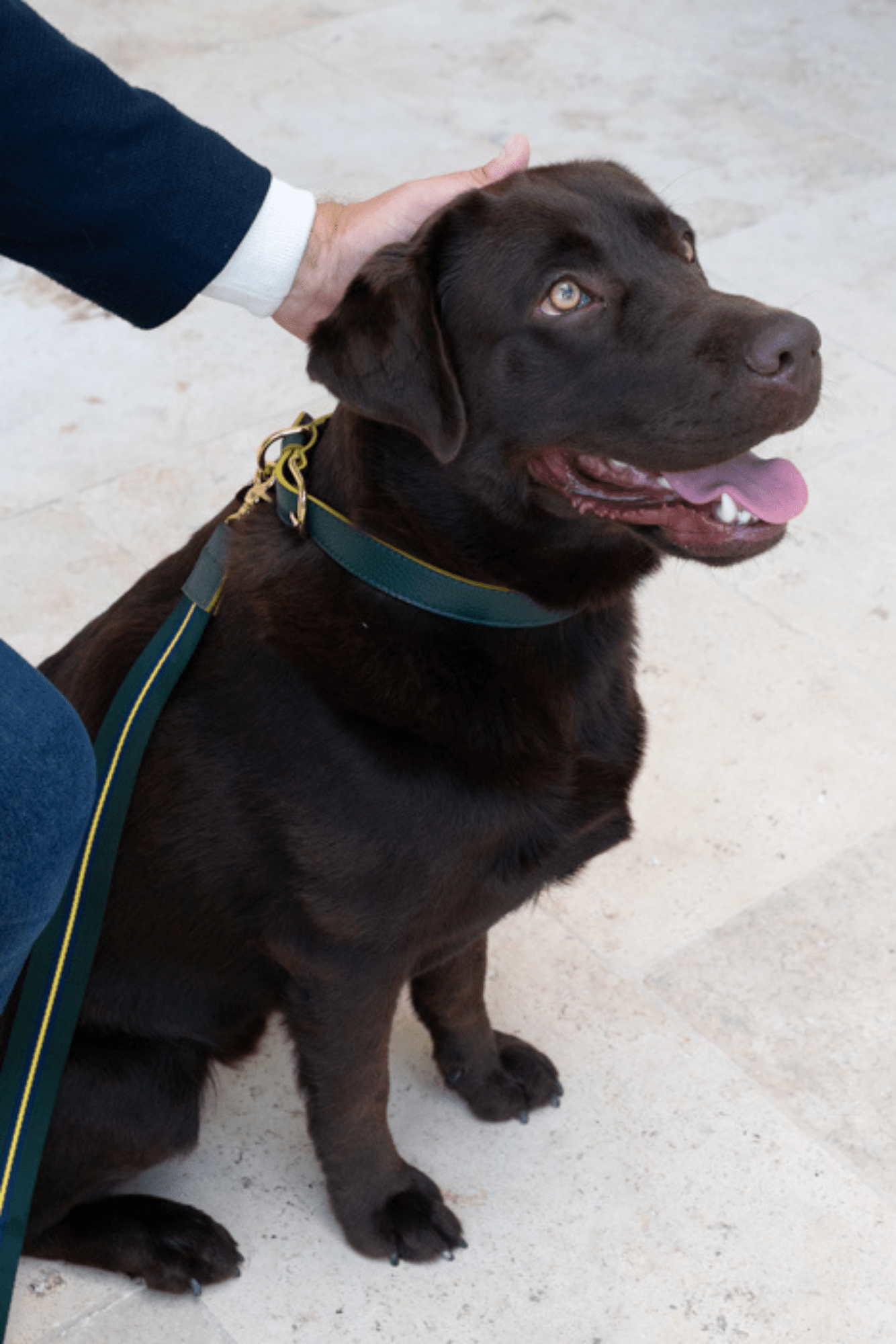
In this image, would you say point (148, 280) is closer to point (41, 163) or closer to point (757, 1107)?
point (41, 163)

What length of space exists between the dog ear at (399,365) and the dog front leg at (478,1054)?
66 cm

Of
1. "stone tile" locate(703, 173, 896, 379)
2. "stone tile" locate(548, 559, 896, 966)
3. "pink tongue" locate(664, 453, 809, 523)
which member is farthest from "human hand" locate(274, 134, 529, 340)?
"stone tile" locate(703, 173, 896, 379)

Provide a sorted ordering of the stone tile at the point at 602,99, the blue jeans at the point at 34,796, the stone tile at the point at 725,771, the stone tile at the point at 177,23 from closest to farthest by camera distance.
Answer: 1. the blue jeans at the point at 34,796
2. the stone tile at the point at 725,771
3. the stone tile at the point at 602,99
4. the stone tile at the point at 177,23

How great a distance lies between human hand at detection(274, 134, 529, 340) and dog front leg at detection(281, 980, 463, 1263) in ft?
2.28

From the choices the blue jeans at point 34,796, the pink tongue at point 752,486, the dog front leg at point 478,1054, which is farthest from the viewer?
the dog front leg at point 478,1054

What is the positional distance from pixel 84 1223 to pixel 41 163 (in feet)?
3.60

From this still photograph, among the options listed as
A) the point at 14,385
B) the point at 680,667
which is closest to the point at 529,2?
the point at 14,385

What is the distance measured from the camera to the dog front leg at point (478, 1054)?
5.91 feet

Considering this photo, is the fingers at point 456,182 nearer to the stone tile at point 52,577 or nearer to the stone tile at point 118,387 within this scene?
the stone tile at point 52,577

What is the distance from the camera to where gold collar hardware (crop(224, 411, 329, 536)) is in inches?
61.0

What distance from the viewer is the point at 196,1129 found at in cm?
169

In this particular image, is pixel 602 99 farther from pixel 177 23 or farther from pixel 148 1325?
pixel 148 1325

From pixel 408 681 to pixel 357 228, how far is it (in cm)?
50

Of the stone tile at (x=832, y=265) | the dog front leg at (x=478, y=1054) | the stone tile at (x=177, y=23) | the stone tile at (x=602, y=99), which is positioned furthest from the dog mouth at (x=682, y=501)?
the stone tile at (x=177, y=23)
